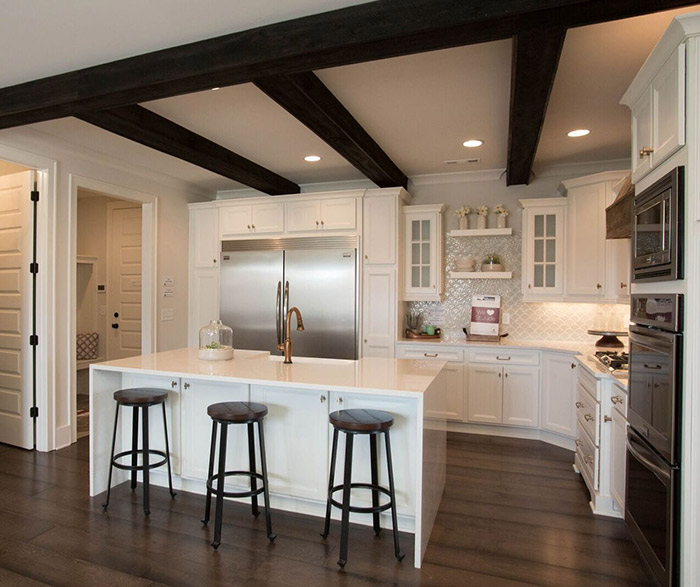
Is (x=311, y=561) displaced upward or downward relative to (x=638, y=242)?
downward

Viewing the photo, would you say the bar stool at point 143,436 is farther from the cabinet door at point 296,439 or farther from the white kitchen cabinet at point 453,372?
the white kitchen cabinet at point 453,372

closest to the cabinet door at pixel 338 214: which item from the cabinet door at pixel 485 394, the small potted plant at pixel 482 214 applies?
the small potted plant at pixel 482 214

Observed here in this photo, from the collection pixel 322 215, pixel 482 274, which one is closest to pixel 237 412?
pixel 322 215

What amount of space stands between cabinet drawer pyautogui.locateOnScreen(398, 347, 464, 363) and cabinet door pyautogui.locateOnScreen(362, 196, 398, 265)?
0.89 m

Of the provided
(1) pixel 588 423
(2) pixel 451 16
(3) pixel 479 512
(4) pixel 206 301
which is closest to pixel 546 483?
(1) pixel 588 423

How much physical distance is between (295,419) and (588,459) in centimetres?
197

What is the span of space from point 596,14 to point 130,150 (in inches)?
149

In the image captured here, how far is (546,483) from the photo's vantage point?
11.1 ft

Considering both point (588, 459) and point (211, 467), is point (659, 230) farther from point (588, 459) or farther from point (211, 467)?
point (211, 467)

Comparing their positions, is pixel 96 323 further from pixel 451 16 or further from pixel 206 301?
pixel 451 16

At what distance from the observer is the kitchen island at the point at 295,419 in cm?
251

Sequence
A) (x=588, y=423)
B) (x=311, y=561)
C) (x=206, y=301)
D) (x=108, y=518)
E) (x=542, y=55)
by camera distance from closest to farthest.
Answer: (x=542, y=55), (x=311, y=561), (x=108, y=518), (x=588, y=423), (x=206, y=301)

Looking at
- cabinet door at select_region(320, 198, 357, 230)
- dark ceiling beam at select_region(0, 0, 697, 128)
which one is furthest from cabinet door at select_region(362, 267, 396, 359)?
dark ceiling beam at select_region(0, 0, 697, 128)

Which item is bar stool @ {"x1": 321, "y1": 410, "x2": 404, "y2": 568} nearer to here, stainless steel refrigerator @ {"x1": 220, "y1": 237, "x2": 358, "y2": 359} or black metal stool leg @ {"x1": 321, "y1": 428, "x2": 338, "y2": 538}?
black metal stool leg @ {"x1": 321, "y1": 428, "x2": 338, "y2": 538}
